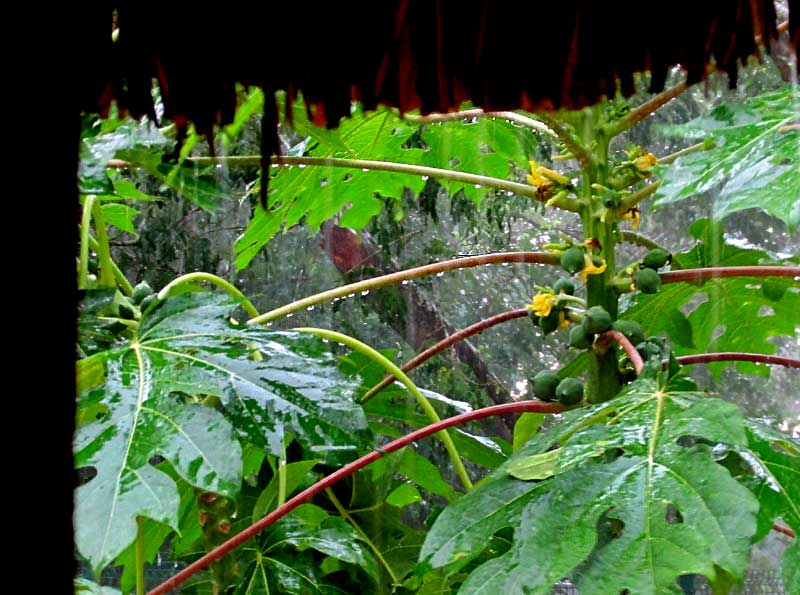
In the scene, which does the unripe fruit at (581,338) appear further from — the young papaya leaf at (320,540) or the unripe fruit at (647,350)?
the young papaya leaf at (320,540)

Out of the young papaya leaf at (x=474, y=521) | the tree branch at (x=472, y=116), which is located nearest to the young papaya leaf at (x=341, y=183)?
the tree branch at (x=472, y=116)

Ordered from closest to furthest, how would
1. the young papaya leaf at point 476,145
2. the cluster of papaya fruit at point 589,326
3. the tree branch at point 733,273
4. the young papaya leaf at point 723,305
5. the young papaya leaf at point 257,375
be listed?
1. the young papaya leaf at point 257,375
2. the tree branch at point 733,273
3. the cluster of papaya fruit at point 589,326
4. the young papaya leaf at point 723,305
5. the young papaya leaf at point 476,145

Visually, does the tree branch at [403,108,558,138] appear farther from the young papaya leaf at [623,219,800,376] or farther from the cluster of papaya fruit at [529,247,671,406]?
the young papaya leaf at [623,219,800,376]

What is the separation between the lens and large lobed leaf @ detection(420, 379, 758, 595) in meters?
0.76

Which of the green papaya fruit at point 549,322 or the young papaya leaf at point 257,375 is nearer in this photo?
the young papaya leaf at point 257,375

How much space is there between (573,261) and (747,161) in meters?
0.24

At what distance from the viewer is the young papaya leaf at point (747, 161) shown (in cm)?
92

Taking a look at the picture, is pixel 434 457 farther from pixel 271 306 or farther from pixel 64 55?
pixel 64 55

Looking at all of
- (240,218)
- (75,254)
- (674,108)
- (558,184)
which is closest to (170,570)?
(240,218)

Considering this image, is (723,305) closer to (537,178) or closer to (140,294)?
(537,178)

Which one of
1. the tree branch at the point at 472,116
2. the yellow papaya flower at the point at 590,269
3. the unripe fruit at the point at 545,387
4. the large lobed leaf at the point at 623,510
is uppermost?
the tree branch at the point at 472,116

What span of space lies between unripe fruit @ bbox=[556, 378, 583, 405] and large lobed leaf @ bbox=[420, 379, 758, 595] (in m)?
0.18

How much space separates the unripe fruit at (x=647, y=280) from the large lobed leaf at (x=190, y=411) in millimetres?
410

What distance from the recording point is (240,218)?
14.2 feet
